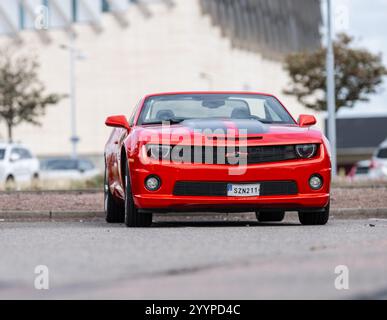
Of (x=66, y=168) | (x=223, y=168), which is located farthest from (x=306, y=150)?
(x=66, y=168)

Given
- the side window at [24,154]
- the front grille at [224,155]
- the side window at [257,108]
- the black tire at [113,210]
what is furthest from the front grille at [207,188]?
the side window at [24,154]

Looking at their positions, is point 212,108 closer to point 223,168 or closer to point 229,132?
point 229,132

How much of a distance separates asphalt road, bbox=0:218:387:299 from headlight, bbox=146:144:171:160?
1163mm

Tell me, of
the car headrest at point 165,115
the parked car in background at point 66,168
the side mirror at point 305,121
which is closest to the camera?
the car headrest at point 165,115

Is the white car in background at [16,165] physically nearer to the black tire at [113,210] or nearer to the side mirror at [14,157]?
the side mirror at [14,157]

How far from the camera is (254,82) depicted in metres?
74.7

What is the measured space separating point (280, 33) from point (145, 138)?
71.9 metres

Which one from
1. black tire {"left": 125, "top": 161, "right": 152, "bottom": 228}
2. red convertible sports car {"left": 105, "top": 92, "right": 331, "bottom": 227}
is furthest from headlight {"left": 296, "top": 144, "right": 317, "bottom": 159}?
black tire {"left": 125, "top": 161, "right": 152, "bottom": 228}

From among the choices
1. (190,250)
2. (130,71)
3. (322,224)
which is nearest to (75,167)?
(130,71)

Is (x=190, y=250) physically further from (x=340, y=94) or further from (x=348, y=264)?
(x=340, y=94)

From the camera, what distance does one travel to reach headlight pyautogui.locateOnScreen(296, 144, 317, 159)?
12359mm

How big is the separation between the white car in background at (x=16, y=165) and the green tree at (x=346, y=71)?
71.4 feet

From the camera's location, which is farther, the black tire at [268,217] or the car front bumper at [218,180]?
the black tire at [268,217]

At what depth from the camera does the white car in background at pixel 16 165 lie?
33.8 meters
